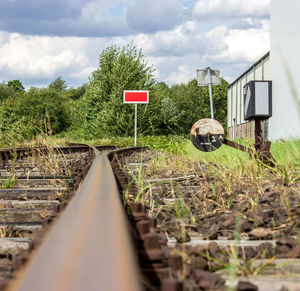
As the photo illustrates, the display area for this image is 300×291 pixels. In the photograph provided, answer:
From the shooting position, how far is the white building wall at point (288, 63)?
69.7 ft

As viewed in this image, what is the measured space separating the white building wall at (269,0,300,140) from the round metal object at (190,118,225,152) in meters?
14.7

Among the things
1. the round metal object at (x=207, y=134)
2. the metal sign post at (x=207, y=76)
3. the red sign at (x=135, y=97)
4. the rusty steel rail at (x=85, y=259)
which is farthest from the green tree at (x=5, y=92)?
the rusty steel rail at (x=85, y=259)

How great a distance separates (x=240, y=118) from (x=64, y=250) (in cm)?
4160

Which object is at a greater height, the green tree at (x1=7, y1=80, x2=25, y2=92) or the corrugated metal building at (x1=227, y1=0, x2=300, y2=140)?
the green tree at (x1=7, y1=80, x2=25, y2=92)

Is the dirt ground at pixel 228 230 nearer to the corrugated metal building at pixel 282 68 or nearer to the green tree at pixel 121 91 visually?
the corrugated metal building at pixel 282 68

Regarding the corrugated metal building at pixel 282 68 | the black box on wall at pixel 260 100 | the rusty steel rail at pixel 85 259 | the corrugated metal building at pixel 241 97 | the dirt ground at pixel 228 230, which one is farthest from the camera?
the corrugated metal building at pixel 241 97

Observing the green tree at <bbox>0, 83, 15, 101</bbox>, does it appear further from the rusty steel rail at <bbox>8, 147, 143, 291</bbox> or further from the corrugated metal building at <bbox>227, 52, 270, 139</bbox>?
the rusty steel rail at <bbox>8, 147, 143, 291</bbox>

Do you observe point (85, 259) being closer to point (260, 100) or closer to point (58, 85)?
point (260, 100)

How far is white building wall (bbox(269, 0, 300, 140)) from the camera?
21.2m

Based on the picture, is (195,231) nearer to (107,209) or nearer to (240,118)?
(107,209)

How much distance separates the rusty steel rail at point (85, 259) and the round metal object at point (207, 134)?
4.49 m

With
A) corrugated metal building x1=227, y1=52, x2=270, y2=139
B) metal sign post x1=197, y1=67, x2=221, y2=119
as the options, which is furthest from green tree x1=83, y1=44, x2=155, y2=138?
metal sign post x1=197, y1=67, x2=221, y2=119

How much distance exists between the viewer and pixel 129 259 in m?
0.99

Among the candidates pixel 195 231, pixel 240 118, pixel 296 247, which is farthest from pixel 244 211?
pixel 240 118
